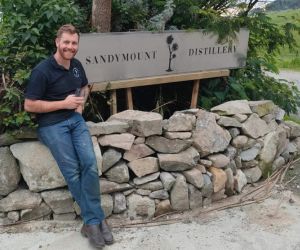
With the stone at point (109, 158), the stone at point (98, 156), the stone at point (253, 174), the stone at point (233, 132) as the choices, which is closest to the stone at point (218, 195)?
the stone at point (253, 174)

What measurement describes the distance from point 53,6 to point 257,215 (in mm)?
2586

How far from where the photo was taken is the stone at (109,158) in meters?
3.85

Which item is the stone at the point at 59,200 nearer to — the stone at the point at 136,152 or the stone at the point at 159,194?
the stone at the point at 136,152

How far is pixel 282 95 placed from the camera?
5.82 meters

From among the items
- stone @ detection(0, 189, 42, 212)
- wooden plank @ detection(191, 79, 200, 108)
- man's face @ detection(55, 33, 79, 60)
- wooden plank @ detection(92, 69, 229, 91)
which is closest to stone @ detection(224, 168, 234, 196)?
wooden plank @ detection(191, 79, 200, 108)

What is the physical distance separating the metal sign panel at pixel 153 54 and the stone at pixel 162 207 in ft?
4.18

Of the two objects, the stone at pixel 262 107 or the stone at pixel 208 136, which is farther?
the stone at pixel 262 107

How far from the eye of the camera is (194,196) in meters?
4.12

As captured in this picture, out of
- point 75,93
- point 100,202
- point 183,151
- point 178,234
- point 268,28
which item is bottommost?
point 178,234

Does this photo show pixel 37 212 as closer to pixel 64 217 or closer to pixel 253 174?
pixel 64 217

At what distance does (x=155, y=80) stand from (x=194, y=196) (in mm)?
1276

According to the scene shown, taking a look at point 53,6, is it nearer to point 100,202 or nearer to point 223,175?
point 100,202

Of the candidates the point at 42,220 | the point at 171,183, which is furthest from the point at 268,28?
the point at 42,220

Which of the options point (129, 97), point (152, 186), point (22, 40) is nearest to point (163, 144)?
point (152, 186)
